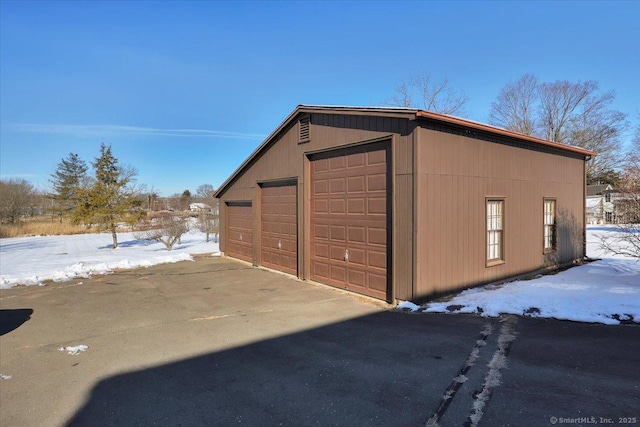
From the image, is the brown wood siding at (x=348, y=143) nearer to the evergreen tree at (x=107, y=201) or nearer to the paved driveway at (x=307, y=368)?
the paved driveway at (x=307, y=368)

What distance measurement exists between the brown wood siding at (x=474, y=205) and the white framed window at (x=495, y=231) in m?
0.15

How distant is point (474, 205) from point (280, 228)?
550 centimetres

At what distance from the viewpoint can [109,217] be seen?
20078 mm

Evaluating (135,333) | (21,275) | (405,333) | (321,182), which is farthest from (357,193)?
(21,275)

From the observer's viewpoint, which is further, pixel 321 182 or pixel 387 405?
pixel 321 182

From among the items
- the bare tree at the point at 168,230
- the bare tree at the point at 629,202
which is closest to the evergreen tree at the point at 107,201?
the bare tree at the point at 168,230

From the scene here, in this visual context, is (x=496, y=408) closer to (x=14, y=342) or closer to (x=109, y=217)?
(x=14, y=342)

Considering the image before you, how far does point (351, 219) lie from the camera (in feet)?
26.1

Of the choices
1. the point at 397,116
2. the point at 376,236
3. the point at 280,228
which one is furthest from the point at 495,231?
the point at 280,228

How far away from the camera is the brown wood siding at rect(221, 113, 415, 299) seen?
6.60 m

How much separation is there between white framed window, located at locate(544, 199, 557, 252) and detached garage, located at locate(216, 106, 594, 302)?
0.03m

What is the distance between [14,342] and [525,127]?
125 feet

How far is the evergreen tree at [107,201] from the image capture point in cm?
1966

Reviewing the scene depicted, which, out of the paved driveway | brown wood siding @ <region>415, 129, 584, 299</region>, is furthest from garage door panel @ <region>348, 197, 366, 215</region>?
the paved driveway
